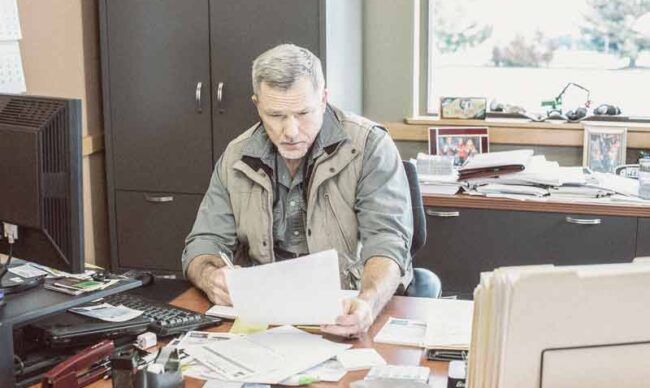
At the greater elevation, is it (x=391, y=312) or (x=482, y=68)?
(x=482, y=68)

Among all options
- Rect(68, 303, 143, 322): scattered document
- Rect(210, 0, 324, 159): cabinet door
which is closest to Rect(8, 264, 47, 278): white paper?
Rect(68, 303, 143, 322): scattered document

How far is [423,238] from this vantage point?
2656 mm

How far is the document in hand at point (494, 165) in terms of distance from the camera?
3.49 metres

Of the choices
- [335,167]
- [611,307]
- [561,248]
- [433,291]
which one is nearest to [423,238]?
[433,291]

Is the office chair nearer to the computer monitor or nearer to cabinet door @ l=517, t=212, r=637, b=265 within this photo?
cabinet door @ l=517, t=212, r=637, b=265

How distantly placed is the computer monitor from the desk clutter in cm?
193

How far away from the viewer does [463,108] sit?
393 centimetres

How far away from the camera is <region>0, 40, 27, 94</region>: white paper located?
2977mm

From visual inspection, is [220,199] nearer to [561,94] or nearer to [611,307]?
[611,307]

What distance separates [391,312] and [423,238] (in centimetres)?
57

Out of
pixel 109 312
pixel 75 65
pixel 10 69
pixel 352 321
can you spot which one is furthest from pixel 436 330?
pixel 75 65

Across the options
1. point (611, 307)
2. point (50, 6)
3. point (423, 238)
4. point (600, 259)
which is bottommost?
point (600, 259)

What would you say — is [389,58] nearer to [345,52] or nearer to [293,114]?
[345,52]

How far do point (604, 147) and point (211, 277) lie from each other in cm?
209
